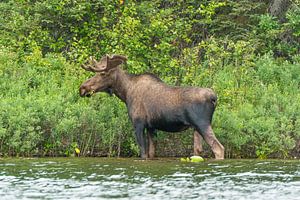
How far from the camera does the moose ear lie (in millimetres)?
22938

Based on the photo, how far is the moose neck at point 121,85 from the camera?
23.0 m

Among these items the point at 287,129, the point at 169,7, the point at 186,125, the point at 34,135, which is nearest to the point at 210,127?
the point at 186,125

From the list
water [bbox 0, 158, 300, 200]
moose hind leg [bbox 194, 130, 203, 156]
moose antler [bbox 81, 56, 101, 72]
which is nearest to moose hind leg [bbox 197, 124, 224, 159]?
moose hind leg [bbox 194, 130, 203, 156]

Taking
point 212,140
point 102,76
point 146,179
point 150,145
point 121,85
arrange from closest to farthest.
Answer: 1. point 146,179
2. point 212,140
3. point 150,145
4. point 121,85
5. point 102,76

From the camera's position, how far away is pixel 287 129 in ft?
72.5

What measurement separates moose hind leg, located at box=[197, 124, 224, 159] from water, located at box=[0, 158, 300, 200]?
0.72m

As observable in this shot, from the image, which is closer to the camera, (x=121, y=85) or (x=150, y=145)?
(x=150, y=145)

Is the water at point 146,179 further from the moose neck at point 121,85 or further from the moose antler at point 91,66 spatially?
the moose antler at point 91,66

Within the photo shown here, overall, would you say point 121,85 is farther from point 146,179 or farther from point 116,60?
point 146,179

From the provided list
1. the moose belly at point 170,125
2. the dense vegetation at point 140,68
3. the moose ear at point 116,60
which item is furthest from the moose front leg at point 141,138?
the moose ear at point 116,60

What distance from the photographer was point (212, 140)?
21.5 meters

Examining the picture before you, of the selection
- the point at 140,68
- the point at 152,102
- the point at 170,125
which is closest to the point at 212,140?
the point at 170,125

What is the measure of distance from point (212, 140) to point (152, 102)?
183cm

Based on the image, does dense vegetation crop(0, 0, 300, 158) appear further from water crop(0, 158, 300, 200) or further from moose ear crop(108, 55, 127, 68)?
water crop(0, 158, 300, 200)
